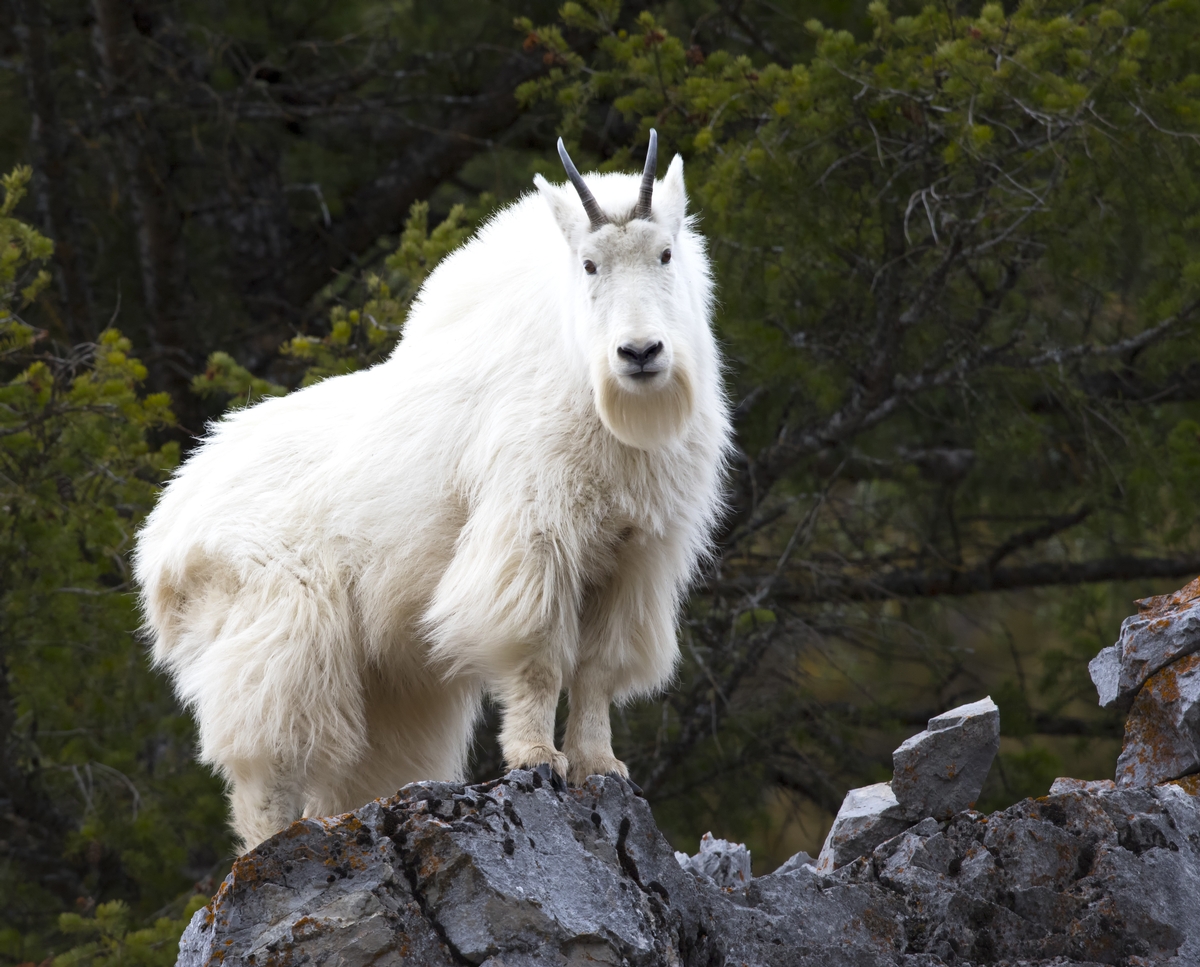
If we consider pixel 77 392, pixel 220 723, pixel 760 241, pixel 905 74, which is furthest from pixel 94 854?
pixel 905 74

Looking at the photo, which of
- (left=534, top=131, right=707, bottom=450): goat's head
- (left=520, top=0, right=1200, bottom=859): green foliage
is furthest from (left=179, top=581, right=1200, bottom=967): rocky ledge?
(left=520, top=0, right=1200, bottom=859): green foliage

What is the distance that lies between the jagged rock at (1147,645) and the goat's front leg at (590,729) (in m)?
1.89

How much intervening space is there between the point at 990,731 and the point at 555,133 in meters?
7.72

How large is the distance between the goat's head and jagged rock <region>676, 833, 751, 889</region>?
175 cm

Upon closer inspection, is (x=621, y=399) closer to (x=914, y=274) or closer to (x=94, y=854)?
(x=914, y=274)

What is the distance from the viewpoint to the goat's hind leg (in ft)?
17.1

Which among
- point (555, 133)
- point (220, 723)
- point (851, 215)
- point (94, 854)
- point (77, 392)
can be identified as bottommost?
point (94, 854)

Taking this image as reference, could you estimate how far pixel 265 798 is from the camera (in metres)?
5.26

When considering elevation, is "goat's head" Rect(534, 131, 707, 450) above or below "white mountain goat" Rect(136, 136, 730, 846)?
above

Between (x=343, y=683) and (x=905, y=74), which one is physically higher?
(x=905, y=74)

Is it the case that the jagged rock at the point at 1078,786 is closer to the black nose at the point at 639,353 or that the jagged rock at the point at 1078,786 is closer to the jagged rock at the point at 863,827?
the jagged rock at the point at 863,827

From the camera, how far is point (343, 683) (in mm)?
5277

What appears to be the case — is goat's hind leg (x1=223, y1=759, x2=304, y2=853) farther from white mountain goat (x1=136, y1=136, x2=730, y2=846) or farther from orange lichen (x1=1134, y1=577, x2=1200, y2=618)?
orange lichen (x1=1134, y1=577, x2=1200, y2=618)

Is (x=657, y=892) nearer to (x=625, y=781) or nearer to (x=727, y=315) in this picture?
(x=625, y=781)
